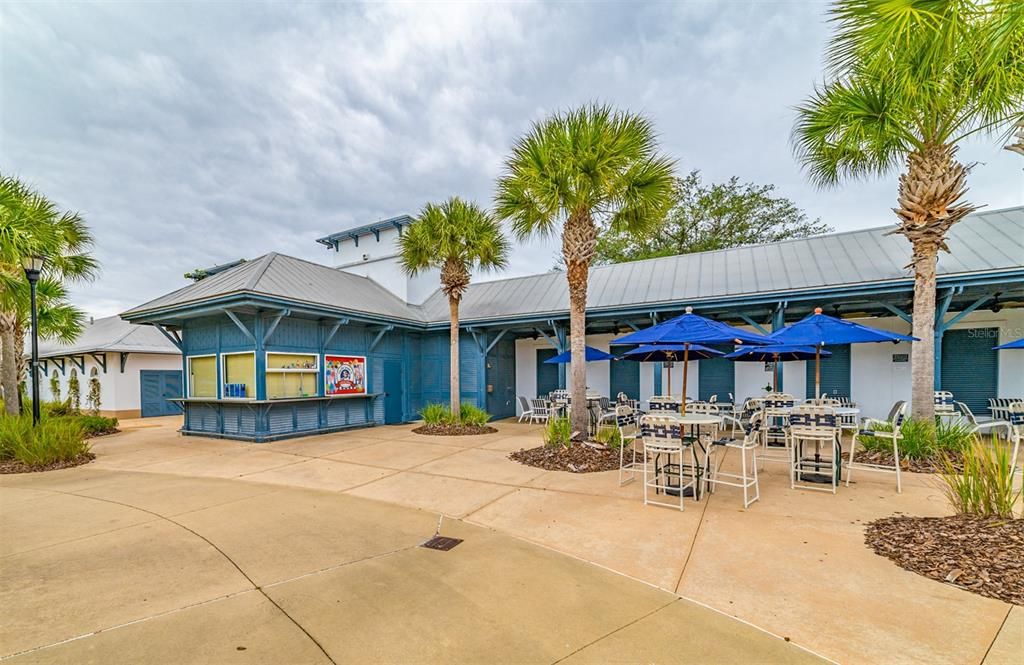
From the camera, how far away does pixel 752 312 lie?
39.1ft

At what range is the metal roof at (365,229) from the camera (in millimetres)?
17562

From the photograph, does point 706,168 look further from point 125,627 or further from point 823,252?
point 125,627

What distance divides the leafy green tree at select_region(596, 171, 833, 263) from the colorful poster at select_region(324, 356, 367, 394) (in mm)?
14433

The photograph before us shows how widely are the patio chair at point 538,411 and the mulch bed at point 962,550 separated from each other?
960 centimetres

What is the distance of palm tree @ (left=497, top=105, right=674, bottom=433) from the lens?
7.89 meters

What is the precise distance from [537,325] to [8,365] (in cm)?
1380

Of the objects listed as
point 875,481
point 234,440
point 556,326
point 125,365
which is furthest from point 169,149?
point 875,481

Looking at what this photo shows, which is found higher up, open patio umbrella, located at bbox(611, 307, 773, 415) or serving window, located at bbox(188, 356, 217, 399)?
open patio umbrella, located at bbox(611, 307, 773, 415)

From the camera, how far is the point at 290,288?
38.2 feet

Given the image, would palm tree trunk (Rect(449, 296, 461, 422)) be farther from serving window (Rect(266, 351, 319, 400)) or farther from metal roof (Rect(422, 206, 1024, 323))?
serving window (Rect(266, 351, 319, 400))

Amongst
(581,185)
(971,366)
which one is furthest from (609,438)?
(971,366)

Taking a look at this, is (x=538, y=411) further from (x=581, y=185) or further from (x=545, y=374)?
(x=581, y=185)

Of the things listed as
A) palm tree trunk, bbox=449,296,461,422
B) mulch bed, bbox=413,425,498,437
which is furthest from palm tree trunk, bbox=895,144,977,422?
palm tree trunk, bbox=449,296,461,422

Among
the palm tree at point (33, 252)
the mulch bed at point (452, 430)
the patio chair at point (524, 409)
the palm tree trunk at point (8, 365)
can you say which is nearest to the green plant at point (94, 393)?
the palm tree at point (33, 252)
